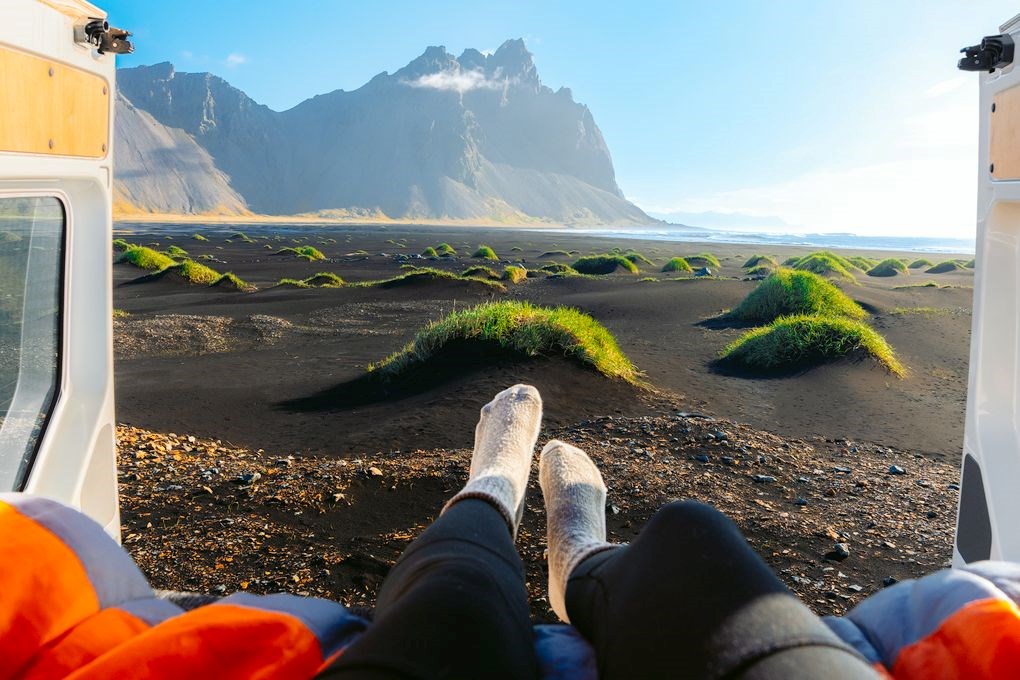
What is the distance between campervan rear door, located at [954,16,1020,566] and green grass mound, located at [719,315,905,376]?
5.52 metres

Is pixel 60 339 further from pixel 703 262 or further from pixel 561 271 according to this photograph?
pixel 703 262

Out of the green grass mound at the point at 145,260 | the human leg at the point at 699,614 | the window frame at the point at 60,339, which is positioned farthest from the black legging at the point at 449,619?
the green grass mound at the point at 145,260

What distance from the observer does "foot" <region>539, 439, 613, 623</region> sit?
1912 mm

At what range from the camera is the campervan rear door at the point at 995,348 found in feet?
5.29

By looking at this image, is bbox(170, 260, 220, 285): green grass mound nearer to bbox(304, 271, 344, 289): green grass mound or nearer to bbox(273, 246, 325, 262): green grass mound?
bbox(304, 271, 344, 289): green grass mound

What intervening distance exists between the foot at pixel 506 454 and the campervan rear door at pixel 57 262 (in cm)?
109

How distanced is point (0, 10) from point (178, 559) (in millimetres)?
2232

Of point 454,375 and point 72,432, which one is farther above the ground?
point 72,432

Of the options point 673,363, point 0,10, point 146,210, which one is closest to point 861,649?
point 0,10

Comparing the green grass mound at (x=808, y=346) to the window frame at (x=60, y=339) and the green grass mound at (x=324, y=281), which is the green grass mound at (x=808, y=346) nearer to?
the window frame at (x=60, y=339)

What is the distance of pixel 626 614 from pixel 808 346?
7128mm

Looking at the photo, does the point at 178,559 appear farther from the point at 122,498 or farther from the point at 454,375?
the point at 454,375

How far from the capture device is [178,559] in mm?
2715

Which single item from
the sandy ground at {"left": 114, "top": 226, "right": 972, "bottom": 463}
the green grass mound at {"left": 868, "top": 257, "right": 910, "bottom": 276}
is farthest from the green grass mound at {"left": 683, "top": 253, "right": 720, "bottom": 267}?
the sandy ground at {"left": 114, "top": 226, "right": 972, "bottom": 463}
